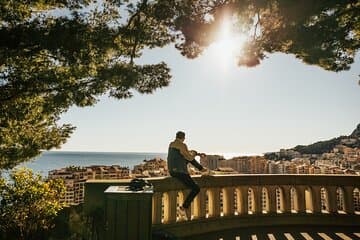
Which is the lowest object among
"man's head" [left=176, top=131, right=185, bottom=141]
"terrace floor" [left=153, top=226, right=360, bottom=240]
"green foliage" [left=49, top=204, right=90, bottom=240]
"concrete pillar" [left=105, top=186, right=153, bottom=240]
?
"terrace floor" [left=153, top=226, right=360, bottom=240]

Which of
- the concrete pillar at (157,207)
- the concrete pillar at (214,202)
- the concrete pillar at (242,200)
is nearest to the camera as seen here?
the concrete pillar at (157,207)

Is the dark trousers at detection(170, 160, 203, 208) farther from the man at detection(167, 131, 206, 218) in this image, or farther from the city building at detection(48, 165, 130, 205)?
the city building at detection(48, 165, 130, 205)

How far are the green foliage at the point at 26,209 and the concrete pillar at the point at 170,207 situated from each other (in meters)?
1.90

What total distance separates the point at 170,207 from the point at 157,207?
15.9 inches

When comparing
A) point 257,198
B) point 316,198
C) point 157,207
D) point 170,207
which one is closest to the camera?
point 157,207

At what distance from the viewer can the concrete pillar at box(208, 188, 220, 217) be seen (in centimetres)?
674

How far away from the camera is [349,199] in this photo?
7.40 metres

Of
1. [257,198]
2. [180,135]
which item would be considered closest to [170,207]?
[180,135]

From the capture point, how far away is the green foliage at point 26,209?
4.86 m

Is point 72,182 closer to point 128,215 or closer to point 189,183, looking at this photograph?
point 189,183

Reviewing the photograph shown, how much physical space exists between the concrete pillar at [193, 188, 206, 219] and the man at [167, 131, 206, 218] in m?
0.48

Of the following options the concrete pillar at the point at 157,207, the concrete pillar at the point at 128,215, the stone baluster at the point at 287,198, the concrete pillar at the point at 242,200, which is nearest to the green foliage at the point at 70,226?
the concrete pillar at the point at 157,207

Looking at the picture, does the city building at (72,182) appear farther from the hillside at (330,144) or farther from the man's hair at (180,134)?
the hillside at (330,144)

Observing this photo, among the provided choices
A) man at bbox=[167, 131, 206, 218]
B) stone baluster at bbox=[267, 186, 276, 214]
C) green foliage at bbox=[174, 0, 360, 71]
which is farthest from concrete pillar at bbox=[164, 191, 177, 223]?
green foliage at bbox=[174, 0, 360, 71]
